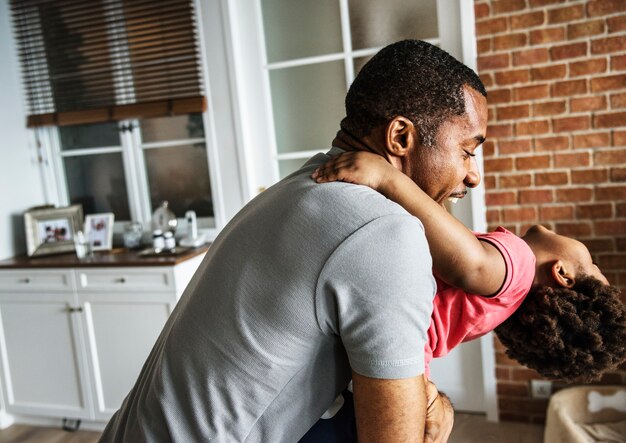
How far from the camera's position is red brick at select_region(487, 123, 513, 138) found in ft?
8.59

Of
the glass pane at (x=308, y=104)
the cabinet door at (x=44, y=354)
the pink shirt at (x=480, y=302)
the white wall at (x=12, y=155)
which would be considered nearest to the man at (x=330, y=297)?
the pink shirt at (x=480, y=302)

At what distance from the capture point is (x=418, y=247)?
0.73 meters

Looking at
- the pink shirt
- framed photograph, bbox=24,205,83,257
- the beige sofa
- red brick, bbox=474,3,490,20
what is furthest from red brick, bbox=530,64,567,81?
framed photograph, bbox=24,205,83,257

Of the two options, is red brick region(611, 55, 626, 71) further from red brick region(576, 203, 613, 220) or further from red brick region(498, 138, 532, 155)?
red brick region(576, 203, 613, 220)

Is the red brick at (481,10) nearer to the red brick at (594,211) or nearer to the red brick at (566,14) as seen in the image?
the red brick at (566,14)

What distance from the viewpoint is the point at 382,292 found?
0.70 m

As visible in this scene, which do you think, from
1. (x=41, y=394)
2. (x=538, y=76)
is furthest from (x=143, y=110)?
(x=538, y=76)

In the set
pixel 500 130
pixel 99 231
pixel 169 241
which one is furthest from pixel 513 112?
pixel 99 231

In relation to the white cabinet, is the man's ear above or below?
above

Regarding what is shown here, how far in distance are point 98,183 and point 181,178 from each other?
627mm

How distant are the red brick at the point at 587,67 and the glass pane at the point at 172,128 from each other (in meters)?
2.05

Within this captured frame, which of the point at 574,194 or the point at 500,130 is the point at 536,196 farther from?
the point at 500,130

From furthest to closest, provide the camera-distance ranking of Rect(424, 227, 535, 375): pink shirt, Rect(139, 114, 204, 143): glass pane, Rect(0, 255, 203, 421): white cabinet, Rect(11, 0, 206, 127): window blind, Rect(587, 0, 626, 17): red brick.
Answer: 1. Rect(139, 114, 204, 143): glass pane
2. Rect(11, 0, 206, 127): window blind
3. Rect(0, 255, 203, 421): white cabinet
4. Rect(587, 0, 626, 17): red brick
5. Rect(424, 227, 535, 375): pink shirt

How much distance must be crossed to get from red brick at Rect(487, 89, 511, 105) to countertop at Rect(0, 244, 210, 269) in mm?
1706
